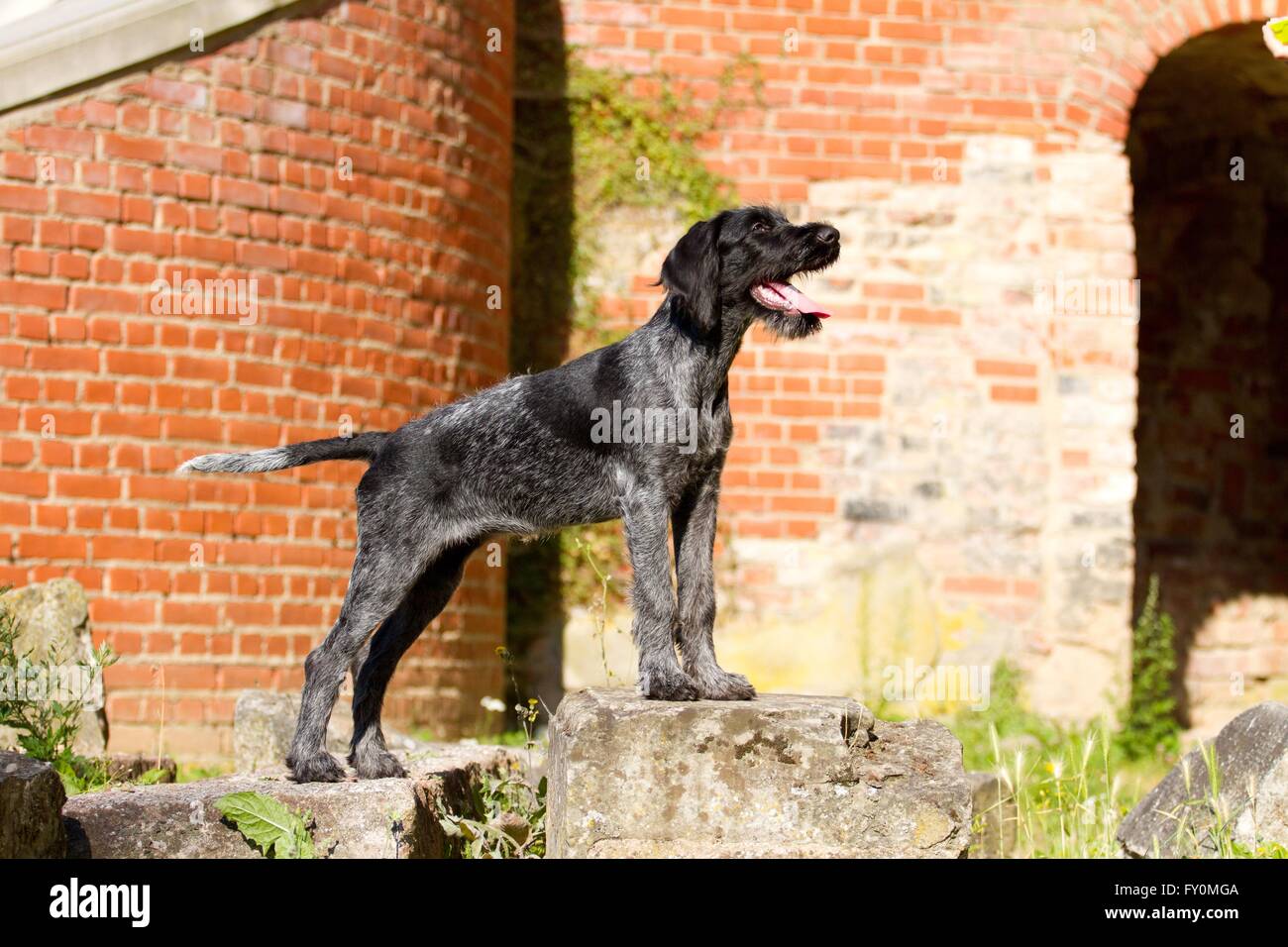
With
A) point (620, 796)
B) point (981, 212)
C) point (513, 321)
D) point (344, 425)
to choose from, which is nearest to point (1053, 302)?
point (981, 212)

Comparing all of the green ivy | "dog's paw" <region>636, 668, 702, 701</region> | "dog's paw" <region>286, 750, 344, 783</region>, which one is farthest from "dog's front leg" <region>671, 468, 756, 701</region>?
the green ivy

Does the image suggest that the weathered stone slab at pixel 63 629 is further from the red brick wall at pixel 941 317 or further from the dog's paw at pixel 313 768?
the red brick wall at pixel 941 317

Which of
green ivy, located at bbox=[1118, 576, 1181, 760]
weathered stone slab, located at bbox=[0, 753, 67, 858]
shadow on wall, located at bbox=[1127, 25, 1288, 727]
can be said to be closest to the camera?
weathered stone slab, located at bbox=[0, 753, 67, 858]

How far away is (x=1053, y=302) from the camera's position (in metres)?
9.06

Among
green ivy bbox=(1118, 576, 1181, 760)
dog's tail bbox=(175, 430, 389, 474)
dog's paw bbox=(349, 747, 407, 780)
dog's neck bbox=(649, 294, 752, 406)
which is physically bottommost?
green ivy bbox=(1118, 576, 1181, 760)

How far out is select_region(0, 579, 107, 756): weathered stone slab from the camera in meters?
5.91

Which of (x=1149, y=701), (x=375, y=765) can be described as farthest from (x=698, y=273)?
(x=1149, y=701)

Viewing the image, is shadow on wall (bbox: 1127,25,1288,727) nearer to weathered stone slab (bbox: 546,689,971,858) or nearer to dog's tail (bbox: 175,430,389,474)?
weathered stone slab (bbox: 546,689,971,858)

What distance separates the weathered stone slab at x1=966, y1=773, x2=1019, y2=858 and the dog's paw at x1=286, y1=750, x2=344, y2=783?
2.19m

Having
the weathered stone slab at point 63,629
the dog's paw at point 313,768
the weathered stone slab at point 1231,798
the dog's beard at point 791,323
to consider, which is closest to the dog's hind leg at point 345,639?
the dog's paw at point 313,768

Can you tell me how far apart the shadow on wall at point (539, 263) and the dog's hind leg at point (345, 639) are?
4684 mm

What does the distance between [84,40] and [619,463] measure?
14.5ft

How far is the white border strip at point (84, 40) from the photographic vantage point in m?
6.83

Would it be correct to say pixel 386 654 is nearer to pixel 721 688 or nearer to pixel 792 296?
pixel 721 688
